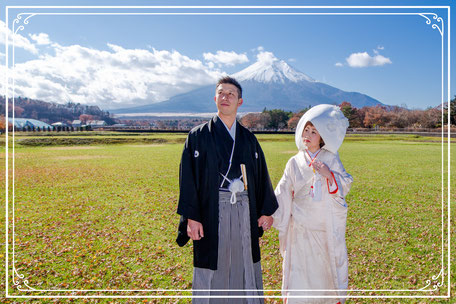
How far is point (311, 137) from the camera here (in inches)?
124

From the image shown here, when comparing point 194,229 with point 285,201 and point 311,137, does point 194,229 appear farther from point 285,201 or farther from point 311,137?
point 311,137

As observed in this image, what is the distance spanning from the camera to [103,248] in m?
5.47

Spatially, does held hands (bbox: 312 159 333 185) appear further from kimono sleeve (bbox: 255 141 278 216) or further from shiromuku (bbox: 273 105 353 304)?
kimono sleeve (bbox: 255 141 278 216)

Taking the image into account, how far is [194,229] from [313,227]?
4.33ft

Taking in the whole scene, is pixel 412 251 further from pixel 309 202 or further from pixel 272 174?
pixel 272 174

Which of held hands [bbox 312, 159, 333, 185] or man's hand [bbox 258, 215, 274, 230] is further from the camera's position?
man's hand [bbox 258, 215, 274, 230]

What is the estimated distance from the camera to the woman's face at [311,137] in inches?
124

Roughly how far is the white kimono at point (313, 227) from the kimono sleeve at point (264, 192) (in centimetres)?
13

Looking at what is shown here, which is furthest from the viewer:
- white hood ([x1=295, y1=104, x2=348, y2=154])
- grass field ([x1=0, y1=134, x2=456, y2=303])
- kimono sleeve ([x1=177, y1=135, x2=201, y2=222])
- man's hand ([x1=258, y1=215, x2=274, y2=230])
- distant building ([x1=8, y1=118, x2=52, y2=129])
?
distant building ([x1=8, y1=118, x2=52, y2=129])

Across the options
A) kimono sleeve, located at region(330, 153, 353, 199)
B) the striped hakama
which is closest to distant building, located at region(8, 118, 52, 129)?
the striped hakama

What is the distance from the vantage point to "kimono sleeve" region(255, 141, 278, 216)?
123 inches

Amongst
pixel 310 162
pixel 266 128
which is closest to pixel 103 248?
pixel 310 162

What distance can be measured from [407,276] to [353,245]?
118 centimetres

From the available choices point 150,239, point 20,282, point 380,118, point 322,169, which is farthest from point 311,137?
point 380,118
